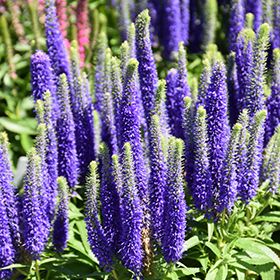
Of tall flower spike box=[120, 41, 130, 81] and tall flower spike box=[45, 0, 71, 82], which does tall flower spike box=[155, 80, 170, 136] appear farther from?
tall flower spike box=[45, 0, 71, 82]

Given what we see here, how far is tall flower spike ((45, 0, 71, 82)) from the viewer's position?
619 centimetres

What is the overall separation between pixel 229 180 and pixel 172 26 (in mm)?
3710

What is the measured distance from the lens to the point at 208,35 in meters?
8.22

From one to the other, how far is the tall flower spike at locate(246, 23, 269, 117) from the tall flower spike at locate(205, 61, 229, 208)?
0.39 meters

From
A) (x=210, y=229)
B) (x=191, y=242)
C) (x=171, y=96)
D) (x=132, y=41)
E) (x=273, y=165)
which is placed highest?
(x=132, y=41)

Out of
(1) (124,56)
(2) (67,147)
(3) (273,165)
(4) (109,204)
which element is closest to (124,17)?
(2) (67,147)

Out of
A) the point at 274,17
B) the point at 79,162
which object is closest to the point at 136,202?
the point at 79,162

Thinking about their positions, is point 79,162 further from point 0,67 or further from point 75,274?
point 0,67

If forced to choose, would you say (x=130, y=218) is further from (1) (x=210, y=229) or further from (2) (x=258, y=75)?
(2) (x=258, y=75)

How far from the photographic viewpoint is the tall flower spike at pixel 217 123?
192 inches

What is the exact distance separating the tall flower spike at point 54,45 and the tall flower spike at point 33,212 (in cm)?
163

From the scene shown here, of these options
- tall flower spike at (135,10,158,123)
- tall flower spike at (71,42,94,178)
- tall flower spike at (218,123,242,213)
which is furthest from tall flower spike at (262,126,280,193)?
tall flower spike at (71,42,94,178)

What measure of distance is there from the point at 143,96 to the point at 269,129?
1.28 m

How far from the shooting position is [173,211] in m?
4.55
